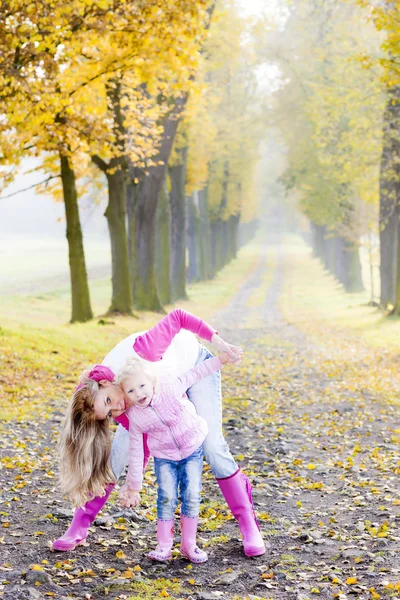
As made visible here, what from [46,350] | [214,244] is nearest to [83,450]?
[46,350]

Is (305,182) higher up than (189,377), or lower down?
higher up

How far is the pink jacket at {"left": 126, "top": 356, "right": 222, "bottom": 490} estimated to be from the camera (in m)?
5.29

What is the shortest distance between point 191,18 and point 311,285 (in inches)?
1365

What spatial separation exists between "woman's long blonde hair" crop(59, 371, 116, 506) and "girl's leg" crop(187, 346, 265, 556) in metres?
0.70

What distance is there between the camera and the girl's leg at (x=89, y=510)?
221 inches

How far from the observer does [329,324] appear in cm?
2673

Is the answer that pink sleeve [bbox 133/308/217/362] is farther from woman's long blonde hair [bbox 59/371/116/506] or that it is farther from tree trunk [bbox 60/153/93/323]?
tree trunk [bbox 60/153/93/323]

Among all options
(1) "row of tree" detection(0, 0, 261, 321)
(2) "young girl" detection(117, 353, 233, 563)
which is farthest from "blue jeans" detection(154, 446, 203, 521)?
(1) "row of tree" detection(0, 0, 261, 321)

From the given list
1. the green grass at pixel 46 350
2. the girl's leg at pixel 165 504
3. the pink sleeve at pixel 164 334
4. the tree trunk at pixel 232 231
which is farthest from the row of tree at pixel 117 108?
the tree trunk at pixel 232 231

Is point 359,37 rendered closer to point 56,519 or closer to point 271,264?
point 56,519

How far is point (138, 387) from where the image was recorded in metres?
5.14

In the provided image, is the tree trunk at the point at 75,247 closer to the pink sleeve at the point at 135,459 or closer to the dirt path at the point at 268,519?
the dirt path at the point at 268,519

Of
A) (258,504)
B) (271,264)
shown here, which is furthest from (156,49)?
(271,264)

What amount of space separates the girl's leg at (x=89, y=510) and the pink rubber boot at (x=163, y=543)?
0.46m
